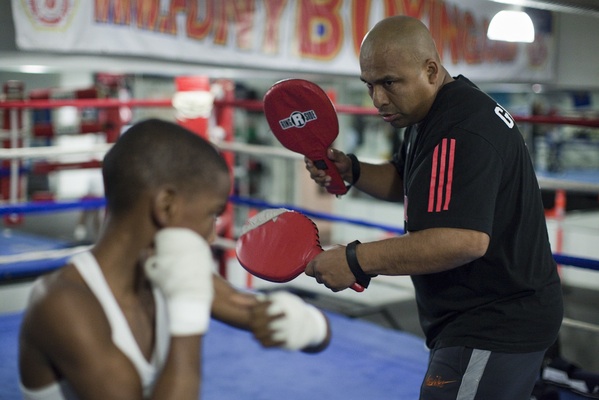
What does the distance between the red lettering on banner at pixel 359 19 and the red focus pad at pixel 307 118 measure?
116 inches

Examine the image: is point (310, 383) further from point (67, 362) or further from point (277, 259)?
point (67, 362)

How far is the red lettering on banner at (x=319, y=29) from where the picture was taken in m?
4.41

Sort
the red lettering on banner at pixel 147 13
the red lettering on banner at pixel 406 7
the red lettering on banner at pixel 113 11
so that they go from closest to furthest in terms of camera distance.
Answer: the red lettering on banner at pixel 113 11 → the red lettering on banner at pixel 147 13 → the red lettering on banner at pixel 406 7

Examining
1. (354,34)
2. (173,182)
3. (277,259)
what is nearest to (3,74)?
→ (354,34)

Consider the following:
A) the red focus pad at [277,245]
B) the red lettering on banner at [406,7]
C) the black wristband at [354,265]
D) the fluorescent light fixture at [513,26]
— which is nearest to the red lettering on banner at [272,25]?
the red lettering on banner at [406,7]

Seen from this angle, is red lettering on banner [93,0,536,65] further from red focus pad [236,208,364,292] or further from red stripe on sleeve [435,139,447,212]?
red stripe on sleeve [435,139,447,212]

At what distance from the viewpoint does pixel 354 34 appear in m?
4.73

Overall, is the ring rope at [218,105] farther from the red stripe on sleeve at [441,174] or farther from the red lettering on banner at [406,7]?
the red lettering on banner at [406,7]

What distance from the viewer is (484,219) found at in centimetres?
138

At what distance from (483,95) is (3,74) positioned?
23.8 feet

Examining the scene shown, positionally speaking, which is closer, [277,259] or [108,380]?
[108,380]

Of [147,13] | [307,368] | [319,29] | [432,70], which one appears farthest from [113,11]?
[432,70]

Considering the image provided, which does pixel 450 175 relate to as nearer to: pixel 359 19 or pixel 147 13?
pixel 147 13

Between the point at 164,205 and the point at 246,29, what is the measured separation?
129 inches
